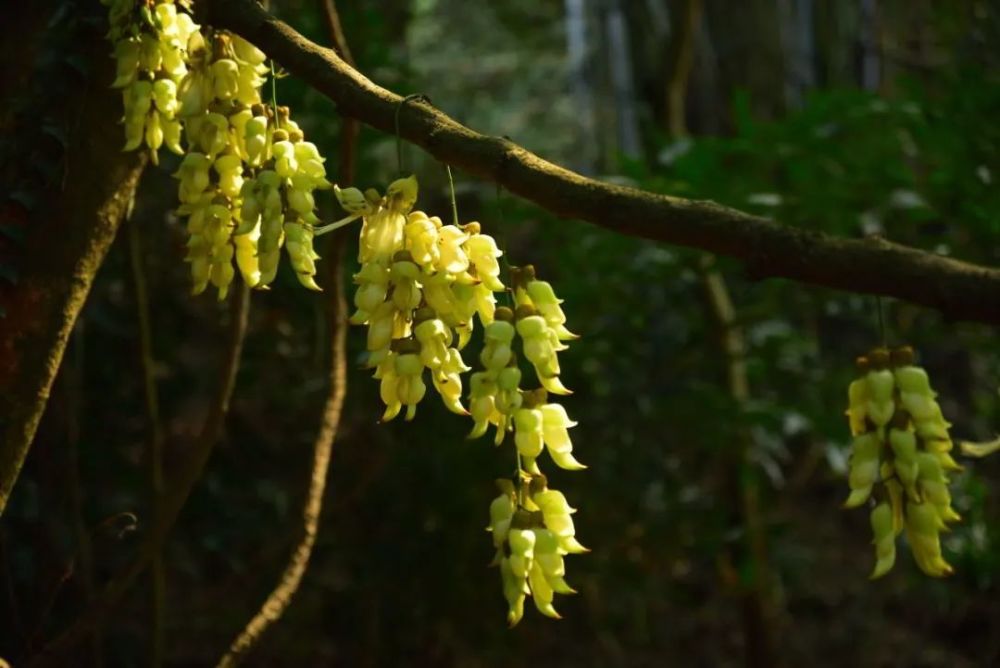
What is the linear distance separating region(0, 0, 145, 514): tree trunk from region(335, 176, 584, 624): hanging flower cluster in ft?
1.85

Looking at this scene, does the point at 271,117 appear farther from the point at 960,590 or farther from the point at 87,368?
the point at 960,590

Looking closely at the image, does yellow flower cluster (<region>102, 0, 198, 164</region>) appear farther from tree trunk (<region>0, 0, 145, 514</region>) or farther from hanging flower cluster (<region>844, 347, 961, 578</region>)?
hanging flower cluster (<region>844, 347, 961, 578</region>)

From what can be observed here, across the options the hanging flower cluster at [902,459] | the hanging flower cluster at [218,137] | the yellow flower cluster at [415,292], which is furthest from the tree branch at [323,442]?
the hanging flower cluster at [902,459]

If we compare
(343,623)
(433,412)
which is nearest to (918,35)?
(433,412)

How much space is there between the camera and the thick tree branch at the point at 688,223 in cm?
92

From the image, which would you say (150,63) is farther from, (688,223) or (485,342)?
(688,223)

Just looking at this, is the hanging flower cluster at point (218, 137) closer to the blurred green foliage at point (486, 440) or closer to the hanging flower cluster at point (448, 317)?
the hanging flower cluster at point (448, 317)

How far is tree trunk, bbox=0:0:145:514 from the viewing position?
4.71 feet

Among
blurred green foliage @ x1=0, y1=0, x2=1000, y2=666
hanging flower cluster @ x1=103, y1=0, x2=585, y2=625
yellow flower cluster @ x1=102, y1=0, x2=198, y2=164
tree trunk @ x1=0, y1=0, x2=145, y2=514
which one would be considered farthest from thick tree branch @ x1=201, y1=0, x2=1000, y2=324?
blurred green foliage @ x1=0, y1=0, x2=1000, y2=666

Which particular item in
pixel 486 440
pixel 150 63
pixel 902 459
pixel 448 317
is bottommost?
pixel 902 459

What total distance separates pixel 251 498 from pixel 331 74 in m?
1.86

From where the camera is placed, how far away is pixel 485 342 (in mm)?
1078

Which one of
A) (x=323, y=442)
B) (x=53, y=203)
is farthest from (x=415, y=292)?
(x=323, y=442)

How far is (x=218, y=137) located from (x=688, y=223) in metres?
0.64
